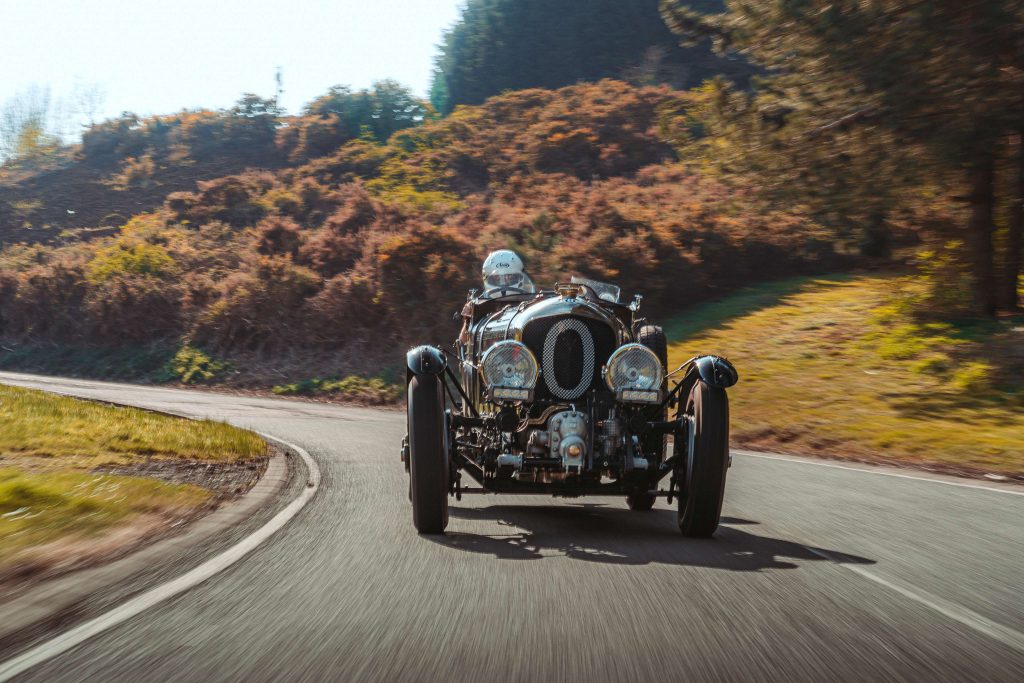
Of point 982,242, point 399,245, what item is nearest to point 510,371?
point 982,242

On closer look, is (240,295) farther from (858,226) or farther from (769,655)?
(769,655)

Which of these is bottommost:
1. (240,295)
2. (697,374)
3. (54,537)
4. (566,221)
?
(54,537)

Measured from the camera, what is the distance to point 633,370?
723 centimetres

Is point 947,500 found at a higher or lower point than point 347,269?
lower

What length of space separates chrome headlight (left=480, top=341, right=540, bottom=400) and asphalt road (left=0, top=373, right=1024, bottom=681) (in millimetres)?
1032

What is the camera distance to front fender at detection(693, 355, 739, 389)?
706 cm

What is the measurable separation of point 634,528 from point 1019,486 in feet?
17.2

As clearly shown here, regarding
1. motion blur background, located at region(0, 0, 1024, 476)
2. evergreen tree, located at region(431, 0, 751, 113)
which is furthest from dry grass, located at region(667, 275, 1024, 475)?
evergreen tree, located at region(431, 0, 751, 113)

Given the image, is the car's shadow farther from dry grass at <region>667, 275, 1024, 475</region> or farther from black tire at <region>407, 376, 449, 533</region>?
dry grass at <region>667, 275, 1024, 475</region>

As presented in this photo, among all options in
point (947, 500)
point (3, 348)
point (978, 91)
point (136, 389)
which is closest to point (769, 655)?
point (947, 500)

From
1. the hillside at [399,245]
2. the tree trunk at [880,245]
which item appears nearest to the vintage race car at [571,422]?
the hillside at [399,245]

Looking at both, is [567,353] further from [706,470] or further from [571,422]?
[706,470]

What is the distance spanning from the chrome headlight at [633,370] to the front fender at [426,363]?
1236mm

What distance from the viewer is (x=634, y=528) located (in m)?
7.41
